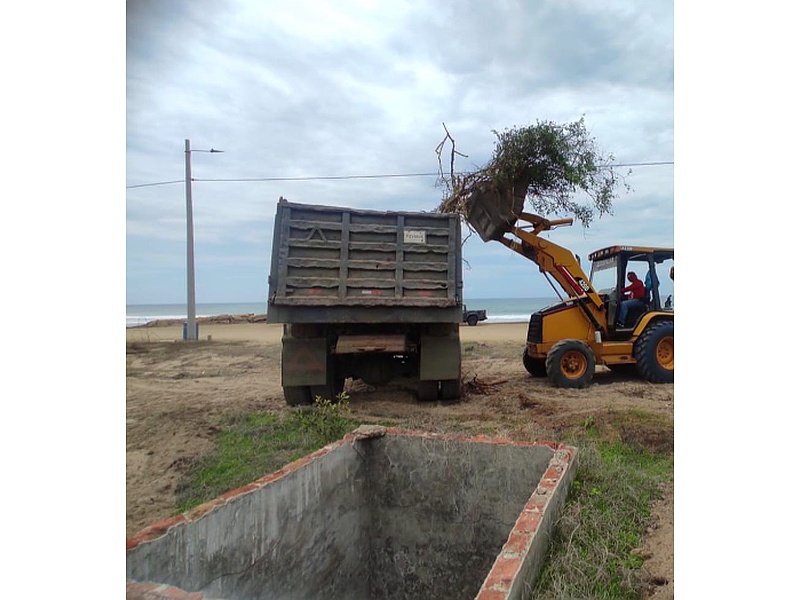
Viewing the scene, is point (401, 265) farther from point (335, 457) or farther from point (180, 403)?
point (180, 403)

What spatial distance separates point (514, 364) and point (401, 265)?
3.82 metres

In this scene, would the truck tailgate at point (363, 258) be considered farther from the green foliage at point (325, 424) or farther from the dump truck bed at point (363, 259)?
the green foliage at point (325, 424)

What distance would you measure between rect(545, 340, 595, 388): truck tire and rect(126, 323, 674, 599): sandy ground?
125mm

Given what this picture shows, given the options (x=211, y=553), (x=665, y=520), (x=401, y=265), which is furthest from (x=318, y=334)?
(x=665, y=520)

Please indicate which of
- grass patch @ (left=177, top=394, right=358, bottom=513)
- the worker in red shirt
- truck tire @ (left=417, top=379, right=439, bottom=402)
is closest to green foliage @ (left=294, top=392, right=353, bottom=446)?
grass patch @ (left=177, top=394, right=358, bottom=513)

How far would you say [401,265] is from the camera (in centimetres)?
414

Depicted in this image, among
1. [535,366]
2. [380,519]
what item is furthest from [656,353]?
[380,519]

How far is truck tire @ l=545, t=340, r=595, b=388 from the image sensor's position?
16.8 ft

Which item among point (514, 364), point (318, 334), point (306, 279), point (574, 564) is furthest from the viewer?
point (514, 364)

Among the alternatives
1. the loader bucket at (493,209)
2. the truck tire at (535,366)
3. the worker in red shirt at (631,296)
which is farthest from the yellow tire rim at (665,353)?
the loader bucket at (493,209)

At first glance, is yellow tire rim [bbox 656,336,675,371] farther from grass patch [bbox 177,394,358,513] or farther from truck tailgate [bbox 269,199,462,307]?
grass patch [bbox 177,394,358,513]

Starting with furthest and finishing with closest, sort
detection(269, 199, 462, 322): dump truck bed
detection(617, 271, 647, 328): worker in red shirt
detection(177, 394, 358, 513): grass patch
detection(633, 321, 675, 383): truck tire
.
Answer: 1. detection(617, 271, 647, 328): worker in red shirt
2. detection(633, 321, 675, 383): truck tire
3. detection(269, 199, 462, 322): dump truck bed
4. detection(177, 394, 358, 513): grass patch

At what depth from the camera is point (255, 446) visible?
11.0ft

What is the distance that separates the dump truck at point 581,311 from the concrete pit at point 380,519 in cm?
281
